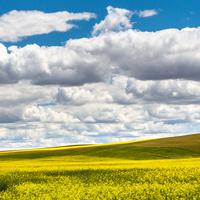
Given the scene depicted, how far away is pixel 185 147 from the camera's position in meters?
116

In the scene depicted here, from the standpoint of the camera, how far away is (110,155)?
108 metres

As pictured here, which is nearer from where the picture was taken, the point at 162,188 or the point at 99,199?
the point at 99,199

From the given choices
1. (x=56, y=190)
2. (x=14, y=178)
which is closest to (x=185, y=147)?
(x=14, y=178)

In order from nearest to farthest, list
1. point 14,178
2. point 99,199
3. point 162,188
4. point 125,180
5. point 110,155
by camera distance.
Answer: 1. point 99,199
2. point 162,188
3. point 125,180
4. point 14,178
5. point 110,155

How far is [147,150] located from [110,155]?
10546mm

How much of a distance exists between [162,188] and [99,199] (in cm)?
574

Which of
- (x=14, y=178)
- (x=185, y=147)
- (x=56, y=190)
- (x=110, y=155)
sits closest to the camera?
(x=56, y=190)

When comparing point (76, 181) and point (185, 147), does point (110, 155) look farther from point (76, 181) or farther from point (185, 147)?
point (76, 181)

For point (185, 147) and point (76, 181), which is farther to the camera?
point (185, 147)

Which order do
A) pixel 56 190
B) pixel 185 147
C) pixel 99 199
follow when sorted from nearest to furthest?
pixel 99 199 → pixel 56 190 → pixel 185 147

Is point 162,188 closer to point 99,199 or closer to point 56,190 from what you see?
point 99,199

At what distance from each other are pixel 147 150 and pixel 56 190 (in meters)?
77.2

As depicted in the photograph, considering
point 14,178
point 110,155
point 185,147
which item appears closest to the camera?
point 14,178

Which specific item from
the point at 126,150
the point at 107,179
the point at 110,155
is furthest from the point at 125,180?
the point at 126,150
